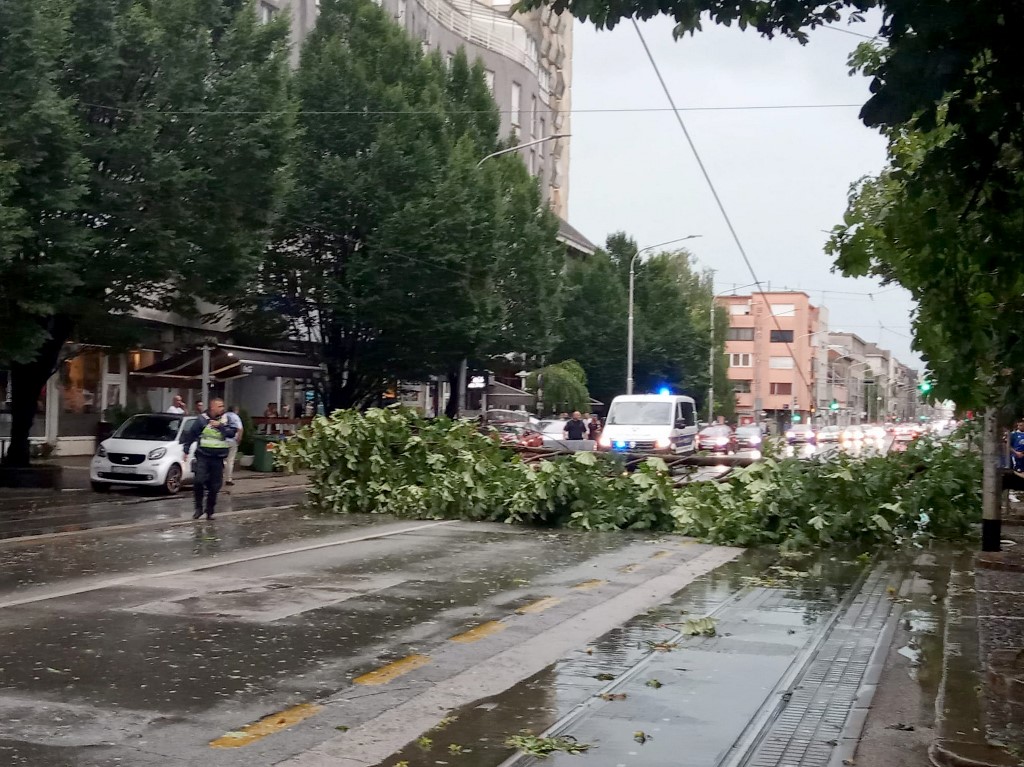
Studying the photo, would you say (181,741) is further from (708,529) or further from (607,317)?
(607,317)

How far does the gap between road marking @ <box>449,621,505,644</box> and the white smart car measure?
15411 millimetres

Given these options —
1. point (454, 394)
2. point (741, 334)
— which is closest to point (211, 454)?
point (454, 394)

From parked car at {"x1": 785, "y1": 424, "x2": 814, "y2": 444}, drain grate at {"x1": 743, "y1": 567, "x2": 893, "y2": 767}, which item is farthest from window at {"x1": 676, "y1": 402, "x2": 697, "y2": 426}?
drain grate at {"x1": 743, "y1": 567, "x2": 893, "y2": 767}

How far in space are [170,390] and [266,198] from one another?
55.8 ft

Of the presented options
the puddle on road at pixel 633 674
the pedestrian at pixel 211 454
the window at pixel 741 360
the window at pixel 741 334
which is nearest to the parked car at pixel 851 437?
the puddle on road at pixel 633 674

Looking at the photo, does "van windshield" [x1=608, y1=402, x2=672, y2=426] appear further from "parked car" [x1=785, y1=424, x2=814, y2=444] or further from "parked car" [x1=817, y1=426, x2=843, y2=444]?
"parked car" [x1=817, y1=426, x2=843, y2=444]

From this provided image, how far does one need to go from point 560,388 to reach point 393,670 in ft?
157

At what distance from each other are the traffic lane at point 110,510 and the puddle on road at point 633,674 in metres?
9.39

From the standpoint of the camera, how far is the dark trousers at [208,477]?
17.8 meters

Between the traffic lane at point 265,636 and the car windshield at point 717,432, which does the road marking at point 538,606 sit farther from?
the car windshield at point 717,432

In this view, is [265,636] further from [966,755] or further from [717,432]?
[717,432]

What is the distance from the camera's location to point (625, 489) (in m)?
19.0

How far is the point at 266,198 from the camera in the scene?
26578 mm

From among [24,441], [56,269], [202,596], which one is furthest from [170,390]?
[202,596]
